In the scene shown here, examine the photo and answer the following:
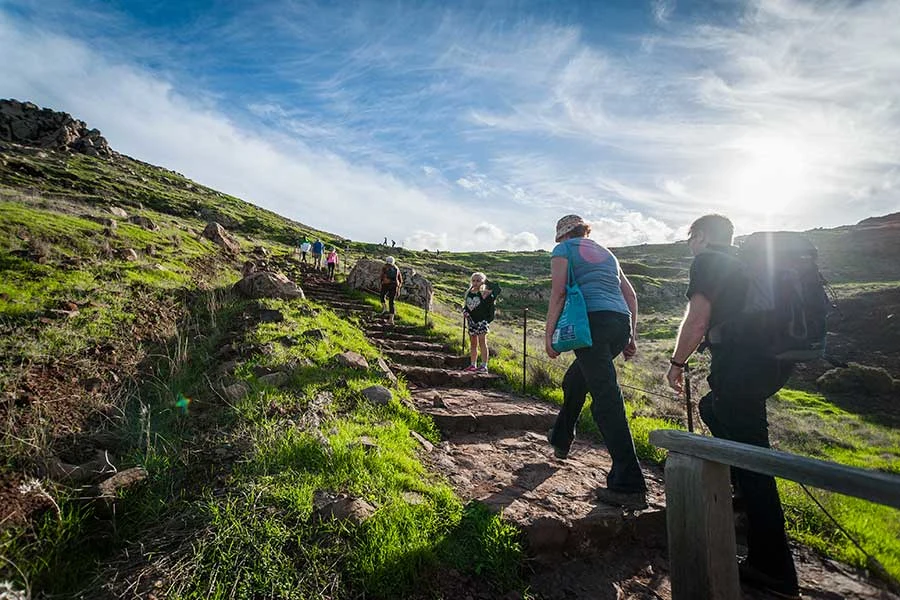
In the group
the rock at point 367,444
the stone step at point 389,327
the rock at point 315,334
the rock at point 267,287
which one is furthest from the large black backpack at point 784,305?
the rock at point 267,287

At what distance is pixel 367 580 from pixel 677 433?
6.44ft

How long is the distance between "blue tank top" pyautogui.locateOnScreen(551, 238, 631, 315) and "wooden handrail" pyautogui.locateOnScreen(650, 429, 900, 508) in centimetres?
139

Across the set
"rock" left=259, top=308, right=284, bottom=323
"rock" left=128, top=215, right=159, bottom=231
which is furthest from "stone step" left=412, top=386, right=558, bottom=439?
"rock" left=128, top=215, right=159, bottom=231

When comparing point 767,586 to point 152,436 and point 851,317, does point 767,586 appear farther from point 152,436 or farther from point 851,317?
point 851,317

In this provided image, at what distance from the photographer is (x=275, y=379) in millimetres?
5309

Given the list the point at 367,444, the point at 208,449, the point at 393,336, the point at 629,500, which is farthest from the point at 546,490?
the point at 393,336

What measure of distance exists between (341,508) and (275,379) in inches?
117

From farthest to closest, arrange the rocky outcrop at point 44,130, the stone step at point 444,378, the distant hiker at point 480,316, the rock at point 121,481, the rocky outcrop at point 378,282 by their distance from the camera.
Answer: the rocky outcrop at point 44,130, the rocky outcrop at point 378,282, the distant hiker at point 480,316, the stone step at point 444,378, the rock at point 121,481

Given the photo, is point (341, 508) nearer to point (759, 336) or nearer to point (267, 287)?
point (759, 336)

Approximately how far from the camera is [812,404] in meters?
19.5

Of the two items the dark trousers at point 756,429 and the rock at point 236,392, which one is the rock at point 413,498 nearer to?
the dark trousers at point 756,429

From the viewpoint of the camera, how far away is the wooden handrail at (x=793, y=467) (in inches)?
52.2

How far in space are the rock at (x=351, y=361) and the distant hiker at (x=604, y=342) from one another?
3.68 m

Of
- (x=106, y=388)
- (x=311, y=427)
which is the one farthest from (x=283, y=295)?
(x=311, y=427)
